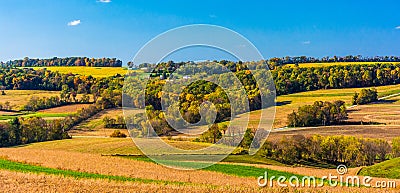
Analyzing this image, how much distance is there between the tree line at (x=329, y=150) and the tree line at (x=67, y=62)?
116067mm

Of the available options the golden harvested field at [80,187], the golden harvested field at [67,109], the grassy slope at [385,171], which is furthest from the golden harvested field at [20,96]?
the golden harvested field at [80,187]

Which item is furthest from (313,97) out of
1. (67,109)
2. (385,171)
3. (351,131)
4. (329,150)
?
(385,171)

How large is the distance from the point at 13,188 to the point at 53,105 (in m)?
90.0

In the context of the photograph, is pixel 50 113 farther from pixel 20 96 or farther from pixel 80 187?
pixel 80 187

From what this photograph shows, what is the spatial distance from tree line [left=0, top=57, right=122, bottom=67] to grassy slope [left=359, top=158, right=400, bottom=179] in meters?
134

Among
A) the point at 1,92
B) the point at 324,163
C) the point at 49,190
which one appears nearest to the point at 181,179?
the point at 49,190

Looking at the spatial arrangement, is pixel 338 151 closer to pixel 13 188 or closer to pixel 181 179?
pixel 181 179

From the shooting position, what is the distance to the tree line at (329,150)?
57.6 metres

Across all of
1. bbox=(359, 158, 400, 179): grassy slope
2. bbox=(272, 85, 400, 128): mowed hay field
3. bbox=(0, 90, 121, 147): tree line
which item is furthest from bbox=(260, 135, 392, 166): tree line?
bbox=(0, 90, 121, 147): tree line

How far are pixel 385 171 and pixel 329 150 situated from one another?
2114cm

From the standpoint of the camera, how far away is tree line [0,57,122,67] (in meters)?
168

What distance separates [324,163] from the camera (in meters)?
58.3

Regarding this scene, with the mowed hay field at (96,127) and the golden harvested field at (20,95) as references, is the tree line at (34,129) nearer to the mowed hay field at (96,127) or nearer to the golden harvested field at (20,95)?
the mowed hay field at (96,127)

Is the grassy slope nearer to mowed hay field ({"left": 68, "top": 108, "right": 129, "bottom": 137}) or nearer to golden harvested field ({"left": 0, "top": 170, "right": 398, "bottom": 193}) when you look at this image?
golden harvested field ({"left": 0, "top": 170, "right": 398, "bottom": 193})
